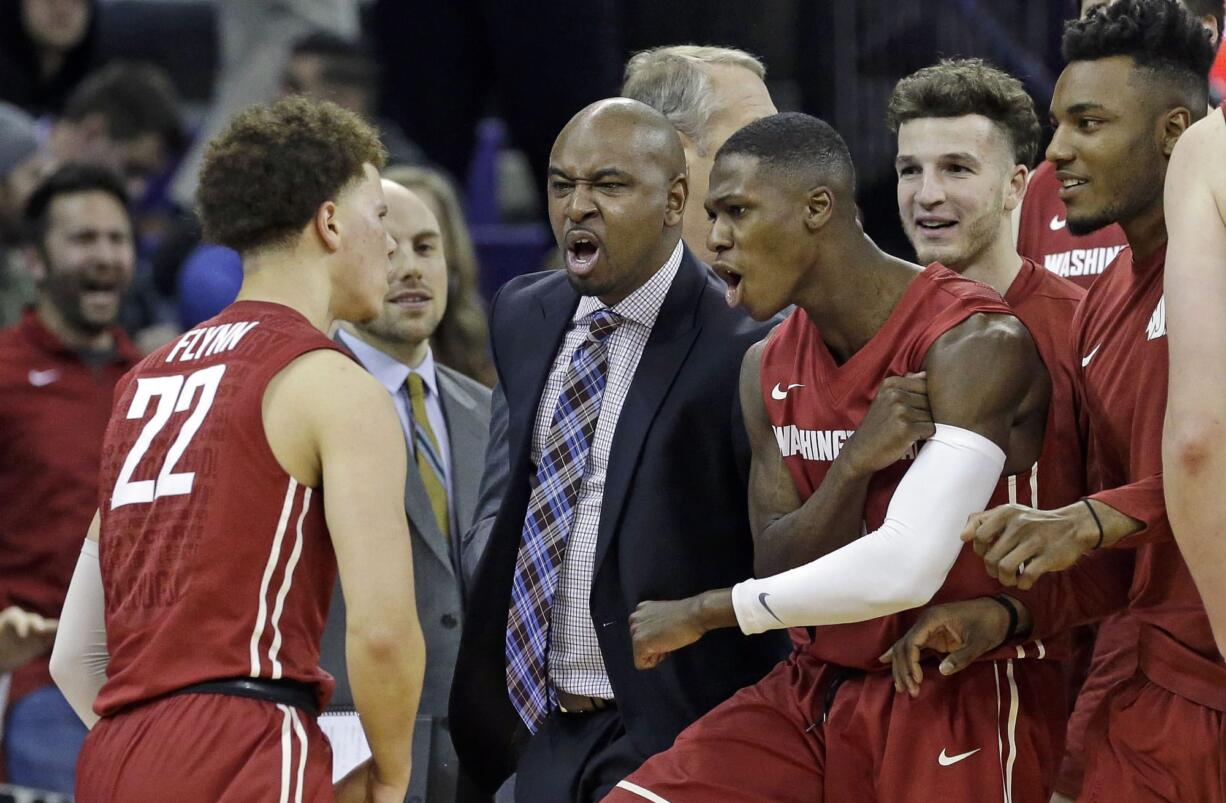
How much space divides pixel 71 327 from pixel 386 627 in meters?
3.34

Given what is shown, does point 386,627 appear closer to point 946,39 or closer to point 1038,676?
point 1038,676

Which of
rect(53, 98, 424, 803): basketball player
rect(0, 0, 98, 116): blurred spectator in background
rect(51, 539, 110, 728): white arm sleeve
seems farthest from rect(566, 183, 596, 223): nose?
rect(0, 0, 98, 116): blurred spectator in background

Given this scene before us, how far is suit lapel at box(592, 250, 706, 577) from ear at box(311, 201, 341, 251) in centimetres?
78

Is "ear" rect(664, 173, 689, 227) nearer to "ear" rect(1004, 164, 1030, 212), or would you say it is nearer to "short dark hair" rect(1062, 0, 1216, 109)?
"ear" rect(1004, 164, 1030, 212)

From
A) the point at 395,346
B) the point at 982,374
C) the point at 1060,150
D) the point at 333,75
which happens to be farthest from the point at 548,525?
the point at 333,75

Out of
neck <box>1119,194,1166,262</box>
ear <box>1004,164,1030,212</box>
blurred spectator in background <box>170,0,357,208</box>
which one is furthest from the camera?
blurred spectator in background <box>170,0,357,208</box>

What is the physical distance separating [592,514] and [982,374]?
43.2 inches

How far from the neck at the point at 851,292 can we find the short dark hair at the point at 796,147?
0.17 meters

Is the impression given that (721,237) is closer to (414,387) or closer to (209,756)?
(209,756)

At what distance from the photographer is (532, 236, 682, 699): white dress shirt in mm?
4258

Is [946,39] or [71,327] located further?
[946,39]

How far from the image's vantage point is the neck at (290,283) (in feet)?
12.8

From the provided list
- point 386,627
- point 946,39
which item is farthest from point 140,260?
point 386,627

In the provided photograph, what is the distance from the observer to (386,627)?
12.0ft
